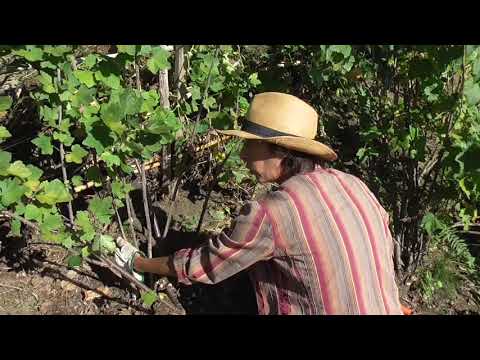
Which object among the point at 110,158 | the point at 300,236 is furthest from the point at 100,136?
the point at 300,236

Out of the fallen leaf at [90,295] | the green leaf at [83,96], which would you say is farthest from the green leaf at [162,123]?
the fallen leaf at [90,295]

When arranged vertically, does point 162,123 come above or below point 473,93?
below

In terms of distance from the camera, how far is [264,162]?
2.40m

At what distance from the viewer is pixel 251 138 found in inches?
92.3

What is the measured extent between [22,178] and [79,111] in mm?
393

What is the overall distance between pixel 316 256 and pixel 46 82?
138 cm

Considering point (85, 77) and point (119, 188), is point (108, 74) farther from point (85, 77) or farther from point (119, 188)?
point (119, 188)

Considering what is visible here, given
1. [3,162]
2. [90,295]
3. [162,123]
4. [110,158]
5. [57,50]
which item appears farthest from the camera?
[90,295]

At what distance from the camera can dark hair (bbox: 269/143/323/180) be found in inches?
93.6

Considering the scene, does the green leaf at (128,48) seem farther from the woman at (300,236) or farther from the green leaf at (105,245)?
the green leaf at (105,245)

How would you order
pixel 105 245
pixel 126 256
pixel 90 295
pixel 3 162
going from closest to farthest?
pixel 3 162 < pixel 105 245 < pixel 126 256 < pixel 90 295

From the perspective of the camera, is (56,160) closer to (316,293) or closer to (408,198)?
(316,293)

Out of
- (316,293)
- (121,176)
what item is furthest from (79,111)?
(316,293)

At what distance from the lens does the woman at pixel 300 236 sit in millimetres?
2176
